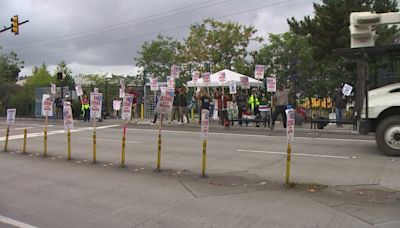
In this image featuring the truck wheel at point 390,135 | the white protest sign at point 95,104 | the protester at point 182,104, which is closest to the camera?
the truck wheel at point 390,135

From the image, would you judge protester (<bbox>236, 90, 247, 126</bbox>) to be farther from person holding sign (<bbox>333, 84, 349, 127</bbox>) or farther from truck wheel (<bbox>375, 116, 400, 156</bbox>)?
truck wheel (<bbox>375, 116, 400, 156</bbox>)

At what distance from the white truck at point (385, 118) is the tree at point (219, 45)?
35.2 metres

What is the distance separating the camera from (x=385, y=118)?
1213 cm

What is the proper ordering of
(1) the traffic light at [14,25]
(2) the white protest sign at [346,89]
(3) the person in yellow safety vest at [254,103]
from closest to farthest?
(2) the white protest sign at [346,89], (3) the person in yellow safety vest at [254,103], (1) the traffic light at [14,25]

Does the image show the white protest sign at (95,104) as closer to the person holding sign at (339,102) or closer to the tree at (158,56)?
the person holding sign at (339,102)

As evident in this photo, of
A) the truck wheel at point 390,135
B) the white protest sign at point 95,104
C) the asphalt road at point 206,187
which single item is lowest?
the asphalt road at point 206,187

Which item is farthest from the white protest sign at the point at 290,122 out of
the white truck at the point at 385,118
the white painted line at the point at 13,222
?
the white painted line at the point at 13,222

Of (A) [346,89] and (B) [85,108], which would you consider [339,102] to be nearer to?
(A) [346,89]

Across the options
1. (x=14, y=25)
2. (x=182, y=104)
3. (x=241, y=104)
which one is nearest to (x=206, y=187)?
(x=241, y=104)

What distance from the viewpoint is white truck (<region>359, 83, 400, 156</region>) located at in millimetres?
11925

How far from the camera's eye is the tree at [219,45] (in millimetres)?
48031

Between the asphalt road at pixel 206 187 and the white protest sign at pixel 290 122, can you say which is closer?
the asphalt road at pixel 206 187

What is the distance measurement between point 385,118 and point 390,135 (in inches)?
17.5

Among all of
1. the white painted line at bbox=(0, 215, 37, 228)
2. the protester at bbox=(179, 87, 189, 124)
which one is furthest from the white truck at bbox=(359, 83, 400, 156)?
the protester at bbox=(179, 87, 189, 124)
